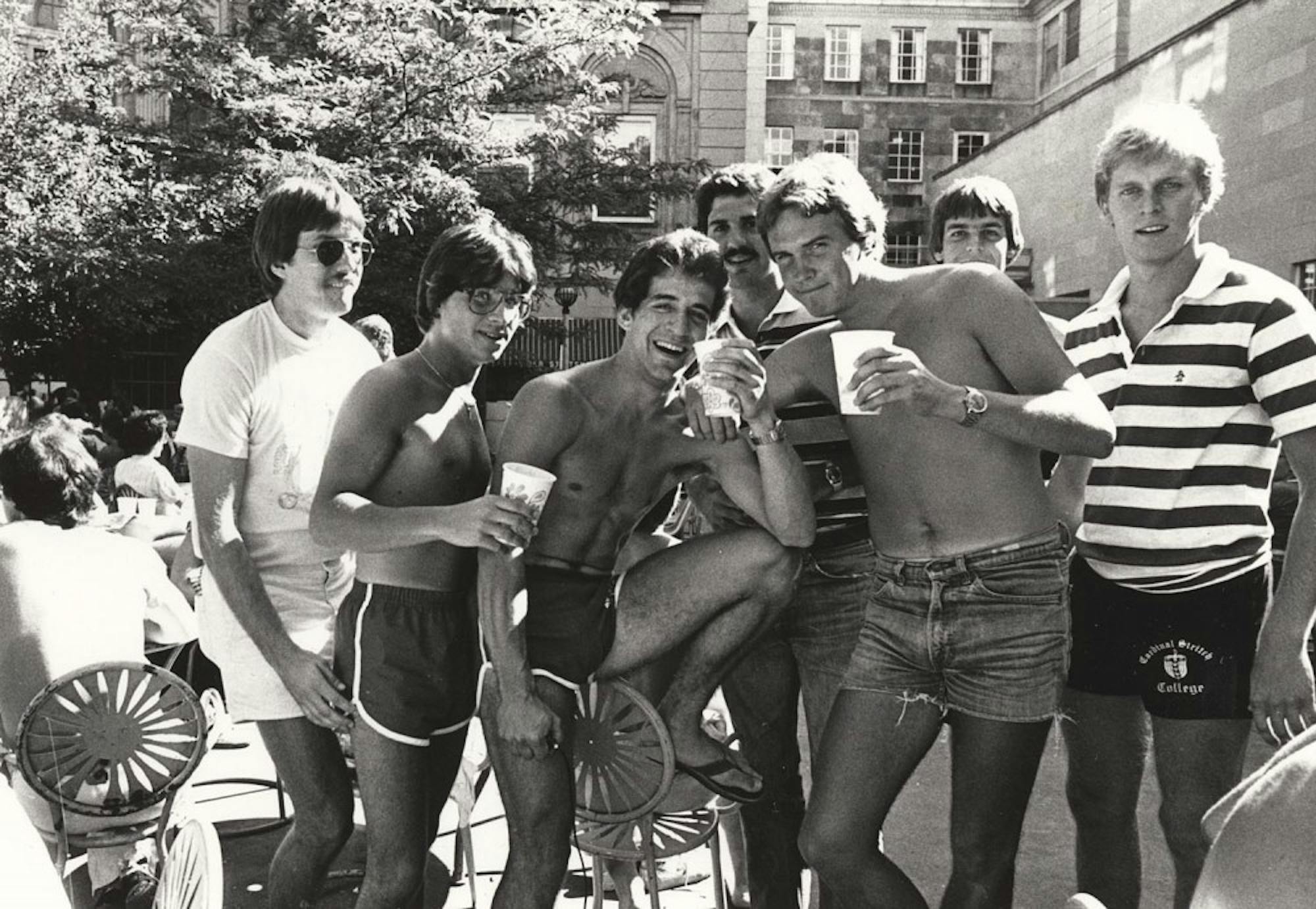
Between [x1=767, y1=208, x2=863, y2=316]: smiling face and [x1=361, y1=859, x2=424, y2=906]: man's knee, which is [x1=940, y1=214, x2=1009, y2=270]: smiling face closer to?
[x1=767, y1=208, x2=863, y2=316]: smiling face

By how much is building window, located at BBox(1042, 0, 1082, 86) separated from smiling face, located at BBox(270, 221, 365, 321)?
126 ft

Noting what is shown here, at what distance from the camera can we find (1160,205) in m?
3.25

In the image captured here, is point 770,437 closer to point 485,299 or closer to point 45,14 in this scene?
point 485,299

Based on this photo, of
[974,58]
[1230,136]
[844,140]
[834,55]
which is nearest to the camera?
[1230,136]

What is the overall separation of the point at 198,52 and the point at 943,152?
33.0 metres

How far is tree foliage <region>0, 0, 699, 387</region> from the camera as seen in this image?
14.0 m

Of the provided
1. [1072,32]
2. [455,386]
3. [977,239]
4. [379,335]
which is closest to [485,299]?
[455,386]

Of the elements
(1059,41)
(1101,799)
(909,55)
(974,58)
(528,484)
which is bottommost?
(1101,799)

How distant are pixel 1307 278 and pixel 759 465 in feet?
42.2

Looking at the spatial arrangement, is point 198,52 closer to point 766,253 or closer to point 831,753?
point 766,253

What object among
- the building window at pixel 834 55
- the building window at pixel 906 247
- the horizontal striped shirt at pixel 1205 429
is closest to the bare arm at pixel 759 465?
the horizontal striped shirt at pixel 1205 429

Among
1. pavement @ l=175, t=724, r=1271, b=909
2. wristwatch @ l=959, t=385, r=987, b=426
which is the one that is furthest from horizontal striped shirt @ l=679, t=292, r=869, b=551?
pavement @ l=175, t=724, r=1271, b=909

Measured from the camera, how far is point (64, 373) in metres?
20.1

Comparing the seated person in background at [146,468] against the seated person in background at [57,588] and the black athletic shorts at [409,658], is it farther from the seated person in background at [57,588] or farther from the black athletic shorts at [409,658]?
the black athletic shorts at [409,658]
